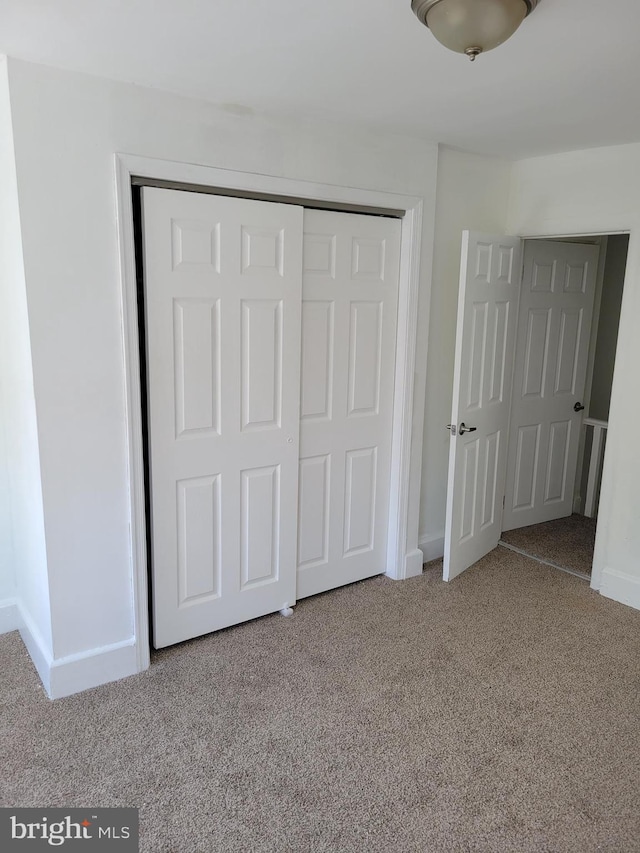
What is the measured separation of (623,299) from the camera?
10.4ft

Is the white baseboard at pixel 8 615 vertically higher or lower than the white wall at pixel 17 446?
lower

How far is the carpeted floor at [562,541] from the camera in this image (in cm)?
382

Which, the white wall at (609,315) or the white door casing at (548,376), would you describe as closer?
the white door casing at (548,376)

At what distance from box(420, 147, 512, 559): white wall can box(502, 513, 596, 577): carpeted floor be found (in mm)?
677

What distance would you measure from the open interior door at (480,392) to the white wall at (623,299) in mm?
346

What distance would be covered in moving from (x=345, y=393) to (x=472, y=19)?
1.88 metres

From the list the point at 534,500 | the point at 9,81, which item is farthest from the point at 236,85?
the point at 534,500

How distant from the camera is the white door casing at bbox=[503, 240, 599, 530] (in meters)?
4.04

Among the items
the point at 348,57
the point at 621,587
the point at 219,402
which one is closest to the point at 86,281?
the point at 219,402

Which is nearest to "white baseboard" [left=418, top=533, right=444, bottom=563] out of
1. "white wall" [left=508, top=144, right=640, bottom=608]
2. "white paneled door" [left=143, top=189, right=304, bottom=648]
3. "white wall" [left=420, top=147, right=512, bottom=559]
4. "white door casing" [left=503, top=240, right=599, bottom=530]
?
"white wall" [left=420, top=147, right=512, bottom=559]

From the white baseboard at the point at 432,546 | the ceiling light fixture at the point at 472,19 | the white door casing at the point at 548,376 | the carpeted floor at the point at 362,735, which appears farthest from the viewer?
the white door casing at the point at 548,376

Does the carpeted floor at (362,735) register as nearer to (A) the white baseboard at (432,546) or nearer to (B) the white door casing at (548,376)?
(A) the white baseboard at (432,546)

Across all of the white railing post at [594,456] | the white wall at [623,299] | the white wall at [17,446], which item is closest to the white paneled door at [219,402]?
the white wall at [17,446]

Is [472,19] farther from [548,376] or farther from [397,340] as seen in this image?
[548,376]
